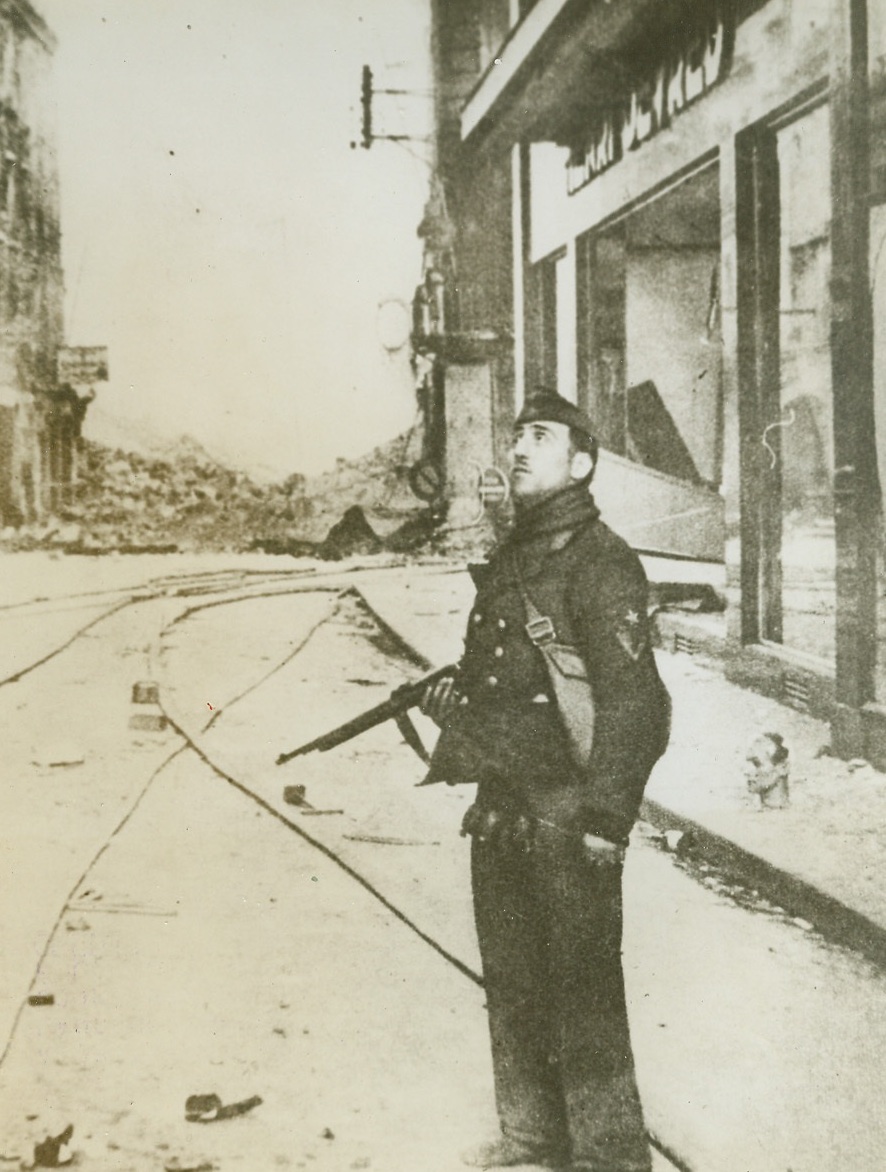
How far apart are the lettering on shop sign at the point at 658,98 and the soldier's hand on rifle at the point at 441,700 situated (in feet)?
11.0

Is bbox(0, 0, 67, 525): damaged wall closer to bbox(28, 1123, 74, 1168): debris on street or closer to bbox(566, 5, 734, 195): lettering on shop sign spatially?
bbox(28, 1123, 74, 1168): debris on street

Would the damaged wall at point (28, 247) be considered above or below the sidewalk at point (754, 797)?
above

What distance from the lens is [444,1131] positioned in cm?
284

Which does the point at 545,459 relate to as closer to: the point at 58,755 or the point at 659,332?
the point at 58,755

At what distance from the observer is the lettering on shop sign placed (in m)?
4.86

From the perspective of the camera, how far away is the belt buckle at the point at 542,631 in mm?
2652

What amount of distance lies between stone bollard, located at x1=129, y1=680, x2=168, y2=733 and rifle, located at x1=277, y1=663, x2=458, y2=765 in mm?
1009

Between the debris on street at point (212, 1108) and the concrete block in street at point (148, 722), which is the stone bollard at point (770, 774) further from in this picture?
the concrete block in street at point (148, 722)

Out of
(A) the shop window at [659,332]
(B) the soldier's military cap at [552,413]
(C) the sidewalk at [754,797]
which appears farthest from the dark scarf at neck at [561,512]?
(A) the shop window at [659,332]

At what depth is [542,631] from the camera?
2654 millimetres

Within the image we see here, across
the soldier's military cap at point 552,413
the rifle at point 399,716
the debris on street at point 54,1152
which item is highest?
the soldier's military cap at point 552,413

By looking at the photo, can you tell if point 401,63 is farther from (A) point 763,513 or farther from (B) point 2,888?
(B) point 2,888

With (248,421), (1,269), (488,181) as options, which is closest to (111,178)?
(1,269)

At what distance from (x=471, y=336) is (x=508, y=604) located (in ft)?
7.06
